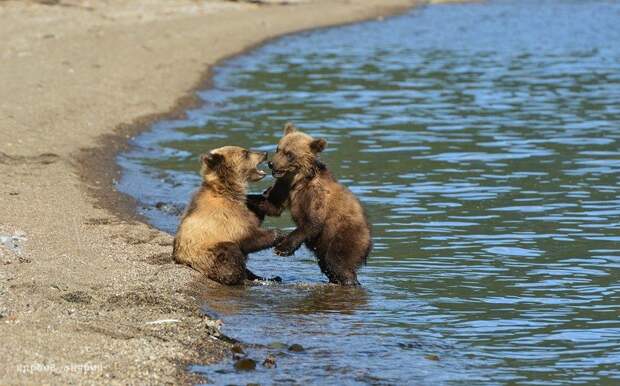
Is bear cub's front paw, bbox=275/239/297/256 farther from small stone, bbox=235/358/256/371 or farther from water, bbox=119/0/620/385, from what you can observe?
small stone, bbox=235/358/256/371

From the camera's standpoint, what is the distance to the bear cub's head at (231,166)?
10250mm

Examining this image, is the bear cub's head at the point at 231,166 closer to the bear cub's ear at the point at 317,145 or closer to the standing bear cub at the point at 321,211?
the standing bear cub at the point at 321,211

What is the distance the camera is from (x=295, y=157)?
10102 millimetres

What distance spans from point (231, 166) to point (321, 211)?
91 centimetres

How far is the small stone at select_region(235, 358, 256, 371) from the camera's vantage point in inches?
308

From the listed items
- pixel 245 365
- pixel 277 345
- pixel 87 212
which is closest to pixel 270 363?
pixel 245 365

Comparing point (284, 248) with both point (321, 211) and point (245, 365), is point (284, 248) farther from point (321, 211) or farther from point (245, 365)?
point (245, 365)

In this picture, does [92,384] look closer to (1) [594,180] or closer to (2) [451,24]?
(1) [594,180]

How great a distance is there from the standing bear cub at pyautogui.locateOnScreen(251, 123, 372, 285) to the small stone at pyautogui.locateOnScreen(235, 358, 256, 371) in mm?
2179

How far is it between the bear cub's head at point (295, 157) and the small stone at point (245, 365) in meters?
2.55

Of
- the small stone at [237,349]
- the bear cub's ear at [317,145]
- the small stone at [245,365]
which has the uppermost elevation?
the bear cub's ear at [317,145]

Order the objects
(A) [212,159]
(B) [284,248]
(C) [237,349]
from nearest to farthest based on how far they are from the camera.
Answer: (C) [237,349], (B) [284,248], (A) [212,159]

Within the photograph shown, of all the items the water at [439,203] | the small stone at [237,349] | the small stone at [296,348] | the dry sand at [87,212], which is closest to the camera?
the dry sand at [87,212]

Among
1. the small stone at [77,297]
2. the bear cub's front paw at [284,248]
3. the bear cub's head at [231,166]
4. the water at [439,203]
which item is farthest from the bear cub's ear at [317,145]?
the small stone at [77,297]
